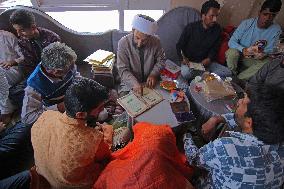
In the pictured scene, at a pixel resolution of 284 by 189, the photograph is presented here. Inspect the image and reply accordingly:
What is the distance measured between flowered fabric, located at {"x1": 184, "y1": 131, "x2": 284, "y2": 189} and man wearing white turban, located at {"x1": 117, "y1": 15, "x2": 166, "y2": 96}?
1370 millimetres

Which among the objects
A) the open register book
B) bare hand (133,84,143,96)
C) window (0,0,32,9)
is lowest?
the open register book

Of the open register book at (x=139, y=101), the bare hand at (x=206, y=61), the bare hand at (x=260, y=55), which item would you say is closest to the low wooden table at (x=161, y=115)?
the open register book at (x=139, y=101)

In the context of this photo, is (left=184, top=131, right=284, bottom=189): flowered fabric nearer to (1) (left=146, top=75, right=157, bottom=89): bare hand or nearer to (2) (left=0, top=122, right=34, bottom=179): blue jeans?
(1) (left=146, top=75, right=157, bottom=89): bare hand

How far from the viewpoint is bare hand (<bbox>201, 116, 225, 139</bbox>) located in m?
2.37

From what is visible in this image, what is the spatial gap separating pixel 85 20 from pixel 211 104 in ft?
9.14

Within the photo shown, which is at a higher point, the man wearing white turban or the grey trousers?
the man wearing white turban

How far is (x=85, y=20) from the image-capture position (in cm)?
453

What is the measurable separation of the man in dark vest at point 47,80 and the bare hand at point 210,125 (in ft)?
4.52

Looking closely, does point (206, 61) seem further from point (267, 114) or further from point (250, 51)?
point (267, 114)

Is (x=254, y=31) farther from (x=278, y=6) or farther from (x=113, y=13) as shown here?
(x=113, y=13)

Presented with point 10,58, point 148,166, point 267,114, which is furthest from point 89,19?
point 267,114

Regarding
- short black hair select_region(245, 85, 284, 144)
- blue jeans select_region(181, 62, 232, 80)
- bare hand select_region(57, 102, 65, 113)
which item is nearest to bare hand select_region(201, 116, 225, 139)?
short black hair select_region(245, 85, 284, 144)

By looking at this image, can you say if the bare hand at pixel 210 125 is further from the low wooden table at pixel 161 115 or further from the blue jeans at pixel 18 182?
the blue jeans at pixel 18 182

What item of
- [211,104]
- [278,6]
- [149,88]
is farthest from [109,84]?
[278,6]
